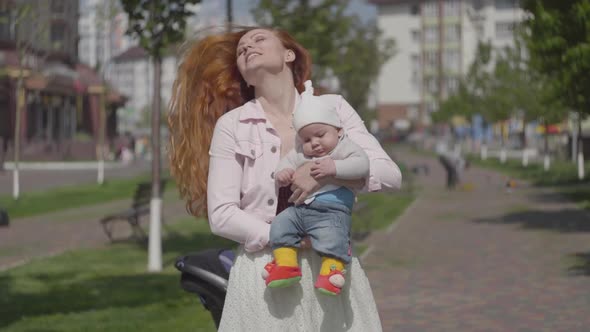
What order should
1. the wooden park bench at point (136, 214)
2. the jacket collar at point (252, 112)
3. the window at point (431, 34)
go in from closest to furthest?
1. the jacket collar at point (252, 112)
2. the wooden park bench at point (136, 214)
3. the window at point (431, 34)

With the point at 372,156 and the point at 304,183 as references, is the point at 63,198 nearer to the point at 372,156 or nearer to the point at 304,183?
the point at 372,156

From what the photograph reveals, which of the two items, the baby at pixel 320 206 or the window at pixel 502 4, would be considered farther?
the window at pixel 502 4

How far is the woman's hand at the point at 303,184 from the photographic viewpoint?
3.84m

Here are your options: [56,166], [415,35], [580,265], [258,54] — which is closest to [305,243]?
[258,54]

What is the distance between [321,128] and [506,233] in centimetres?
1364

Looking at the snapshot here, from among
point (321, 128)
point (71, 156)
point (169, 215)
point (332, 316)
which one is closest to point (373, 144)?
point (321, 128)

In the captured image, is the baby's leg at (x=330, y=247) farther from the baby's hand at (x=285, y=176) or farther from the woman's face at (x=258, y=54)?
the woman's face at (x=258, y=54)

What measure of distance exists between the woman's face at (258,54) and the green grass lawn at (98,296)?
4.86 m

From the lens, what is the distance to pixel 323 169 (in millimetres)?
3807

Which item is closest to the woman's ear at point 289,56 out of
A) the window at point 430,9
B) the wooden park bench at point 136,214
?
the wooden park bench at point 136,214

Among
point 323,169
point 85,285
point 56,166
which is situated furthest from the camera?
point 56,166

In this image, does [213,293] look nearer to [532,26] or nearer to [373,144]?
[373,144]

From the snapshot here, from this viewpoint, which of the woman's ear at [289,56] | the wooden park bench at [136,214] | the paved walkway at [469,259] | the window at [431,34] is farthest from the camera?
the window at [431,34]

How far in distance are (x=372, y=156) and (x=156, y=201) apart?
9.14 meters
